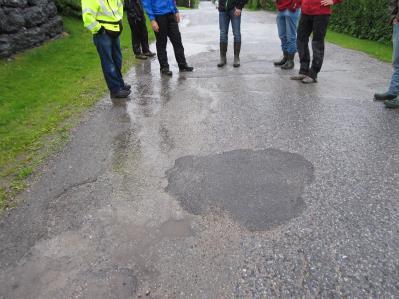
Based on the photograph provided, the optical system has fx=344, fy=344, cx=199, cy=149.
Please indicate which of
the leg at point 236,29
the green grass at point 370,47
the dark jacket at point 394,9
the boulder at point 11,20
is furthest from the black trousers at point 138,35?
the green grass at point 370,47

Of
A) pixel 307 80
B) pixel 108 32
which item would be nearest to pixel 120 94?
pixel 108 32

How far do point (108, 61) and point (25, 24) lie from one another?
15.1 feet

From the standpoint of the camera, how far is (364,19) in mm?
11641

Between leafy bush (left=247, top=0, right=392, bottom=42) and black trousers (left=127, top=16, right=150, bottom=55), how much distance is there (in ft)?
22.8

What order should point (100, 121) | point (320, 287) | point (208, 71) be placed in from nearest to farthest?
point (320, 287)
point (100, 121)
point (208, 71)

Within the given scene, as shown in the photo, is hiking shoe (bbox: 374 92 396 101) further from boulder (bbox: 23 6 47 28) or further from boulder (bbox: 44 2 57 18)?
boulder (bbox: 44 2 57 18)

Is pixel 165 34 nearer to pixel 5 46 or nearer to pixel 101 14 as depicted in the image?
pixel 101 14

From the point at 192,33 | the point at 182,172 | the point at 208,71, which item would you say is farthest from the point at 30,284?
the point at 192,33

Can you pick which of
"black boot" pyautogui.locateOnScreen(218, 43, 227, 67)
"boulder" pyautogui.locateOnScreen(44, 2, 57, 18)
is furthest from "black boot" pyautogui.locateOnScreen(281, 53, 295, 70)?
"boulder" pyautogui.locateOnScreen(44, 2, 57, 18)

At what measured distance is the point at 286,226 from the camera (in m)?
2.66

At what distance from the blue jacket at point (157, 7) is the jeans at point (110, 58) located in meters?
1.30

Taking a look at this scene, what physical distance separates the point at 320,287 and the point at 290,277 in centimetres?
19

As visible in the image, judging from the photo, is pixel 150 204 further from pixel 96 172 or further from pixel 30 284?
pixel 30 284

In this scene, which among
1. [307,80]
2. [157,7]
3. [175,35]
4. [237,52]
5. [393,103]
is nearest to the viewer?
[393,103]
